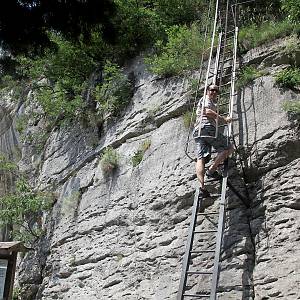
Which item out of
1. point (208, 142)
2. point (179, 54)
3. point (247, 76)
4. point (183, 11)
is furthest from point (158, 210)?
point (183, 11)

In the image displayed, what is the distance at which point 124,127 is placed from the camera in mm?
10250

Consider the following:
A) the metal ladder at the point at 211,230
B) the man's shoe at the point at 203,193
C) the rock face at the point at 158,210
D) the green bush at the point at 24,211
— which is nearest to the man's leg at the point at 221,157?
the metal ladder at the point at 211,230

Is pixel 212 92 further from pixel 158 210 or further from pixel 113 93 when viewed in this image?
pixel 113 93

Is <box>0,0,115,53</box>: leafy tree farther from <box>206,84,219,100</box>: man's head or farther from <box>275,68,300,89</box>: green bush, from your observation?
<box>275,68,300,89</box>: green bush

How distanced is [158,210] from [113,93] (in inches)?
135

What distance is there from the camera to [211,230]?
7203 mm

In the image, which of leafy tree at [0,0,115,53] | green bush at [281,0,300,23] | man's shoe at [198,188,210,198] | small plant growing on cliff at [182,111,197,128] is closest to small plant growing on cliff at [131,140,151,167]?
small plant growing on cliff at [182,111,197,128]

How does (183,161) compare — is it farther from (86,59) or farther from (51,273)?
(86,59)

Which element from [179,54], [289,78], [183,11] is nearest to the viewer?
[289,78]

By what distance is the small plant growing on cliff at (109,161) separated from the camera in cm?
982

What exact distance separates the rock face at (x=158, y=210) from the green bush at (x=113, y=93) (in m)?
0.30

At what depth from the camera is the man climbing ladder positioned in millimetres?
7301

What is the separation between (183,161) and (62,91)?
5.23m

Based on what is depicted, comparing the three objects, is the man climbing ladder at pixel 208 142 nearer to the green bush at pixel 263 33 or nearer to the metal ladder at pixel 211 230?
the metal ladder at pixel 211 230
